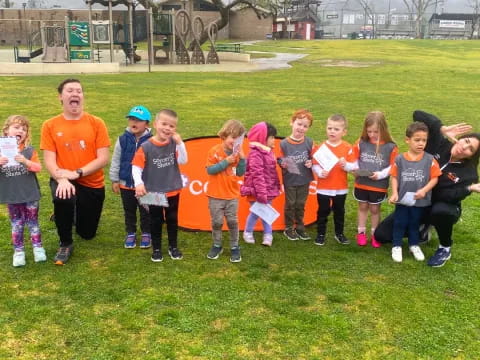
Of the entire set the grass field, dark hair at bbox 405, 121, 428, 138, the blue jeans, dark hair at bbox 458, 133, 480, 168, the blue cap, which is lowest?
the grass field

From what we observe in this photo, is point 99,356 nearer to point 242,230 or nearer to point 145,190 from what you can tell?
point 145,190

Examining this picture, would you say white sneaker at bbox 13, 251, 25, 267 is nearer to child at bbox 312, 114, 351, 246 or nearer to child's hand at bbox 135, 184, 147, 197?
child's hand at bbox 135, 184, 147, 197

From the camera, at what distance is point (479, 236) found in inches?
215

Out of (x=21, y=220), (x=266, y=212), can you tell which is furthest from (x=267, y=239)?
(x=21, y=220)

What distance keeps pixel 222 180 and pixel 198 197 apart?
1.02 meters

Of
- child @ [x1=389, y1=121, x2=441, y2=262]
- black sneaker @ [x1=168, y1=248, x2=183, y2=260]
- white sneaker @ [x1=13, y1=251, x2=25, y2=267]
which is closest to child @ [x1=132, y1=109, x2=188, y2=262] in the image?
black sneaker @ [x1=168, y1=248, x2=183, y2=260]

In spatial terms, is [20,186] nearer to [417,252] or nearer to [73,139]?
[73,139]

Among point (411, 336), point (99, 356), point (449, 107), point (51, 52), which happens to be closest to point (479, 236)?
→ point (411, 336)

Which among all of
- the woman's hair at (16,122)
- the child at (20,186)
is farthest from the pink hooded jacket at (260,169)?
the woman's hair at (16,122)

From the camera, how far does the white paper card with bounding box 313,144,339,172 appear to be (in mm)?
4973

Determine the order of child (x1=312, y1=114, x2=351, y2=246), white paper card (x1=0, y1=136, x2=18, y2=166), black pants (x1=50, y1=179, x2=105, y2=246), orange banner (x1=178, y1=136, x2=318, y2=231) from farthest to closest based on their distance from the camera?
orange banner (x1=178, y1=136, x2=318, y2=231) → child (x1=312, y1=114, x2=351, y2=246) → black pants (x1=50, y1=179, x2=105, y2=246) → white paper card (x1=0, y1=136, x2=18, y2=166)

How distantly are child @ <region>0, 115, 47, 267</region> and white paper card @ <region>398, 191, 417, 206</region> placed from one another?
11.2 feet

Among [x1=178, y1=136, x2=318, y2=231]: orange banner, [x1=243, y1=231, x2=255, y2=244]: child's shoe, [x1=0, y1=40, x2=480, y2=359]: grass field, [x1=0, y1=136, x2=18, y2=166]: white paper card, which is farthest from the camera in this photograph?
[x1=178, y1=136, x2=318, y2=231]: orange banner

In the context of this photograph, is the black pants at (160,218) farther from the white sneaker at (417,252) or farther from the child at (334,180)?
the white sneaker at (417,252)
